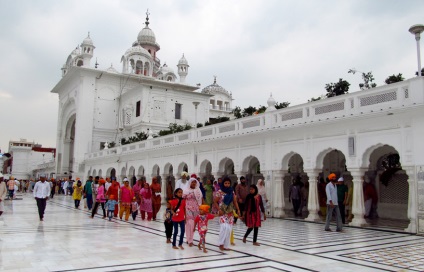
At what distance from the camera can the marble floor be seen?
245 inches

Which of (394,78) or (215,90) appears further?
(215,90)

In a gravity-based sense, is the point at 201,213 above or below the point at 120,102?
below

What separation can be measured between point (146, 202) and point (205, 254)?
6.55 metres

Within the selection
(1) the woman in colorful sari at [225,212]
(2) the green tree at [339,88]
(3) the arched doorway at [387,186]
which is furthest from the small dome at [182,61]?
(1) the woman in colorful sari at [225,212]

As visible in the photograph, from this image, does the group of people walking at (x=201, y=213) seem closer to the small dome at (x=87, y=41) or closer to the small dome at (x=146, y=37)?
the small dome at (x=87, y=41)

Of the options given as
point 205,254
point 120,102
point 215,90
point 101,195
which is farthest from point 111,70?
point 205,254

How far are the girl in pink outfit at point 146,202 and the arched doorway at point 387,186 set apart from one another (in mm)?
7394

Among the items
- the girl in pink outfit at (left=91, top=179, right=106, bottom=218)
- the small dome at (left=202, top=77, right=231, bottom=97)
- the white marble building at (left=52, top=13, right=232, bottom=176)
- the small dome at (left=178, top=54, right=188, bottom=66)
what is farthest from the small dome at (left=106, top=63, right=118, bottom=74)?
the girl in pink outfit at (left=91, top=179, right=106, bottom=218)

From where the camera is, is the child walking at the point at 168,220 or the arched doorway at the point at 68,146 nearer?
the child walking at the point at 168,220

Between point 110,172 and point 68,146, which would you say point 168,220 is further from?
point 68,146

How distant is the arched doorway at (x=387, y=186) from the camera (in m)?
14.0

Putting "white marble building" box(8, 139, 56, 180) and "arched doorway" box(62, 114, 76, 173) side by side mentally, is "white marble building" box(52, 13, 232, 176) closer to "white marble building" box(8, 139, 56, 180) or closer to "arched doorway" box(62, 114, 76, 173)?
"arched doorway" box(62, 114, 76, 173)

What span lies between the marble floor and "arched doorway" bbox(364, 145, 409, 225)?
149 inches

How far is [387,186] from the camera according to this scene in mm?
14570
